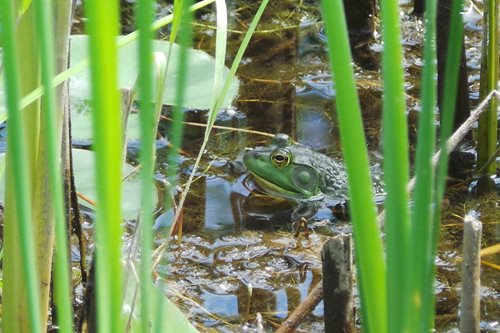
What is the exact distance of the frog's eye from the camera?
8.76 feet

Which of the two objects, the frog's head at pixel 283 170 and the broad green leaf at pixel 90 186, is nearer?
the broad green leaf at pixel 90 186

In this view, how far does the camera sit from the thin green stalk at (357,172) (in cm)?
57

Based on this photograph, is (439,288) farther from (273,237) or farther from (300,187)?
(300,187)

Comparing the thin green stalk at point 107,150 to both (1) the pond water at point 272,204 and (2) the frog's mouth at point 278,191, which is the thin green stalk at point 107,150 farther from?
(2) the frog's mouth at point 278,191

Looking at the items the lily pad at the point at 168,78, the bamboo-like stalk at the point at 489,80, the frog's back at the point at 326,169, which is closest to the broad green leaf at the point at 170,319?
the bamboo-like stalk at the point at 489,80

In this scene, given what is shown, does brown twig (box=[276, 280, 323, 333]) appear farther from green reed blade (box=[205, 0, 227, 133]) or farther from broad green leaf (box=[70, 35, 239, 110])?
broad green leaf (box=[70, 35, 239, 110])

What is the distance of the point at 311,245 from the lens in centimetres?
220

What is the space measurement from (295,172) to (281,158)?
0.08m

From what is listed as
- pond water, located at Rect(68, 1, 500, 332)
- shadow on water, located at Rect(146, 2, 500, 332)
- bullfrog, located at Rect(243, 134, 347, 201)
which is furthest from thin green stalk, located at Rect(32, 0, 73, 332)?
bullfrog, located at Rect(243, 134, 347, 201)

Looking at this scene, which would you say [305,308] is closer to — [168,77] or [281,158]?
[281,158]

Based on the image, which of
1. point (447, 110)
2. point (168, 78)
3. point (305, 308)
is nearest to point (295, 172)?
point (168, 78)

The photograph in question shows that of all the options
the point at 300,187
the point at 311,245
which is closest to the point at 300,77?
the point at 300,187

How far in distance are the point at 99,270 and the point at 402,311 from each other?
0.72 ft

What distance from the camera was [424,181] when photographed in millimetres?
574
